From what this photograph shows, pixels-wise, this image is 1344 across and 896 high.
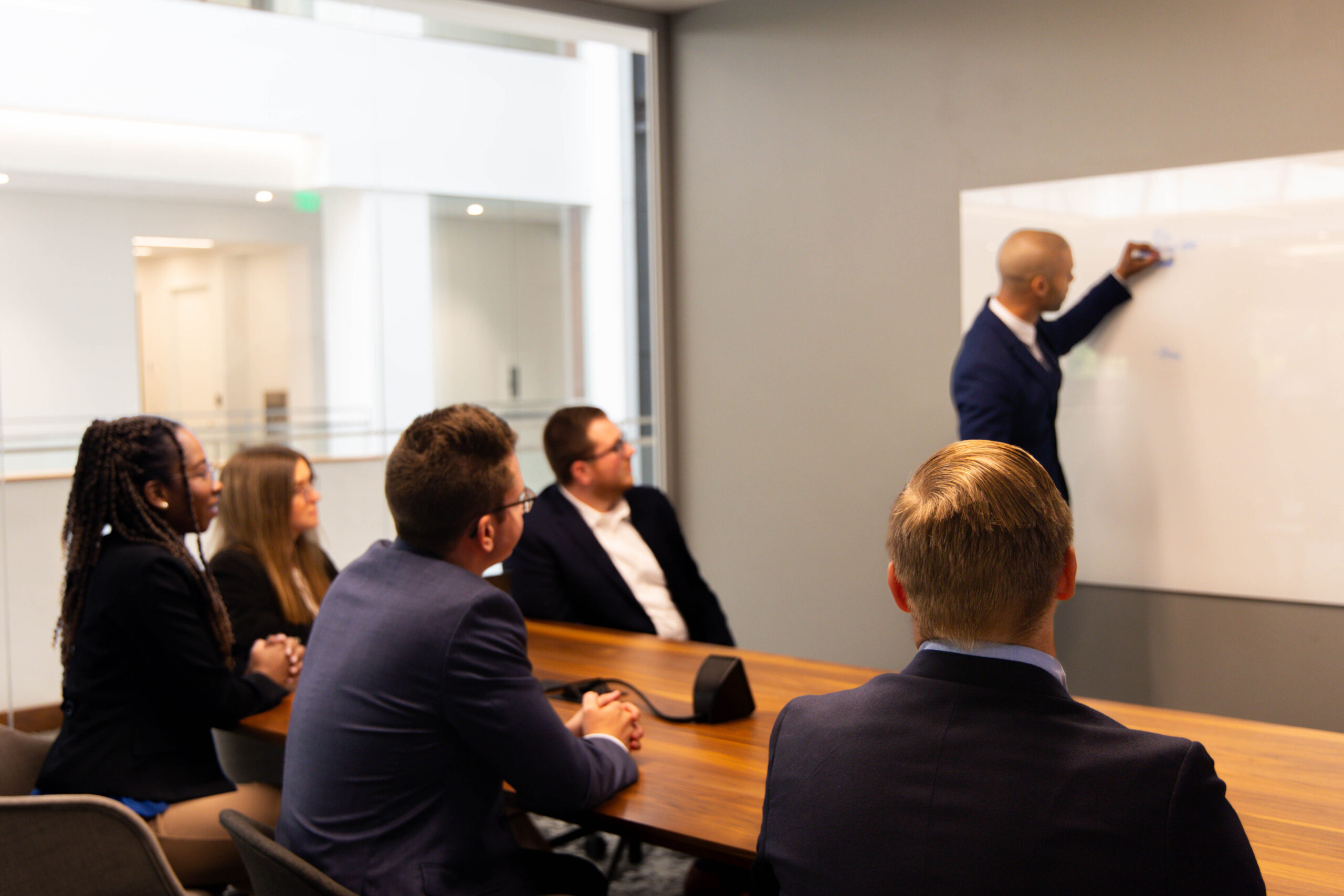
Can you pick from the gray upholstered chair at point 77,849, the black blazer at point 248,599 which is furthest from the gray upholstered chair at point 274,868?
the black blazer at point 248,599

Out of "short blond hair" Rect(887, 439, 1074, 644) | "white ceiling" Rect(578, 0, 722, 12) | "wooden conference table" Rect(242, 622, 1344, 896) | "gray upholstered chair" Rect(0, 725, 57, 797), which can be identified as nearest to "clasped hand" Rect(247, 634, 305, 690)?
"wooden conference table" Rect(242, 622, 1344, 896)

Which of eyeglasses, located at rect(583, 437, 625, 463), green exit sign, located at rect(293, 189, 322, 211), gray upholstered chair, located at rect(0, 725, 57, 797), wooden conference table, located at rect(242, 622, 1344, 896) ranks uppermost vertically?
green exit sign, located at rect(293, 189, 322, 211)

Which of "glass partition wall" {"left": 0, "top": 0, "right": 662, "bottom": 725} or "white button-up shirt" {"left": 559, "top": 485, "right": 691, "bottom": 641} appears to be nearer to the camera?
"white button-up shirt" {"left": 559, "top": 485, "right": 691, "bottom": 641}

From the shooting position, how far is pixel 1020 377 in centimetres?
369

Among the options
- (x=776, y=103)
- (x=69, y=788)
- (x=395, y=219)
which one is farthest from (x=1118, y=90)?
(x=69, y=788)

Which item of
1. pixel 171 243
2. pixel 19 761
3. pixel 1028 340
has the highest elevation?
pixel 171 243

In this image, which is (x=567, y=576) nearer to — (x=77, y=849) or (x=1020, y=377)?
(x=1020, y=377)

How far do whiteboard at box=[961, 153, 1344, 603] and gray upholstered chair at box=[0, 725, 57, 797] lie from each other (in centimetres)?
326

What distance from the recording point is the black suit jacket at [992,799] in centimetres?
109

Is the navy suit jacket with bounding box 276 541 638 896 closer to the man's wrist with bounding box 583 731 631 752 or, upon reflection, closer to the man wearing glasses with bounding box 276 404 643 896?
the man wearing glasses with bounding box 276 404 643 896

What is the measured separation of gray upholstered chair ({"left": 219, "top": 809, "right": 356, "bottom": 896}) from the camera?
1552 millimetres

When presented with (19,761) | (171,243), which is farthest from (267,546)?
(171,243)

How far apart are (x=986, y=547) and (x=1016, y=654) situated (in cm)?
12

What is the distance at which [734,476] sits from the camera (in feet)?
17.3
